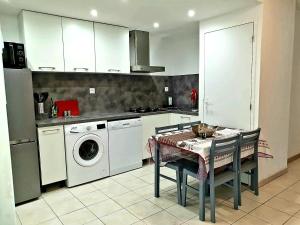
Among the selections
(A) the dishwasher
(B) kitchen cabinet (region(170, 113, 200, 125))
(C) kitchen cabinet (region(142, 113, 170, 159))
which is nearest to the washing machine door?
(A) the dishwasher

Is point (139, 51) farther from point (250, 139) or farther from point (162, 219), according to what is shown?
point (162, 219)

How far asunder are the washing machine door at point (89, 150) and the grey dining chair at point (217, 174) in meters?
1.36

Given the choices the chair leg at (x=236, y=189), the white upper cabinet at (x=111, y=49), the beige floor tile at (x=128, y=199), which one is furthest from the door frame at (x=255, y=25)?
the beige floor tile at (x=128, y=199)

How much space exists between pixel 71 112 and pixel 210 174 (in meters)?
2.29

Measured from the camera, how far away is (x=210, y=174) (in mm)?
2119

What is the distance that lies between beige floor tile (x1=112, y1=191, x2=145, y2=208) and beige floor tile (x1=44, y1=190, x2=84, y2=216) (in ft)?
1.39

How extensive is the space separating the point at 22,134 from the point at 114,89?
1.74 meters

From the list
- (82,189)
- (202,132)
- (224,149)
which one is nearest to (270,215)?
(224,149)

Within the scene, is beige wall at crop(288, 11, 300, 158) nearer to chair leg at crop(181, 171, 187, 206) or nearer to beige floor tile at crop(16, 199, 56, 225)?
chair leg at crop(181, 171, 187, 206)

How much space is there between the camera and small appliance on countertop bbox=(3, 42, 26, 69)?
2574mm

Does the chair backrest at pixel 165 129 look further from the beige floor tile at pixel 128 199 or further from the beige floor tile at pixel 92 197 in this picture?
the beige floor tile at pixel 92 197

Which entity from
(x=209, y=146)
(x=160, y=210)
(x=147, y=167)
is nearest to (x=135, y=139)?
(x=147, y=167)

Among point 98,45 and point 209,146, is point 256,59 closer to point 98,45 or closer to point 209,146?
point 209,146

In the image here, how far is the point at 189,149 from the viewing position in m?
2.17
